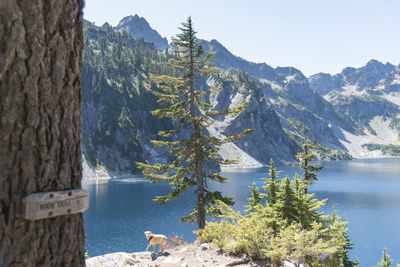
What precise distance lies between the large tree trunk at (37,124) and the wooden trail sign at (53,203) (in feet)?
0.23

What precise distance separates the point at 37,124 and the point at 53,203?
698 mm

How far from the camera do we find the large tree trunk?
2.54 m

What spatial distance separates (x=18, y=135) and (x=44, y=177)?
0.42m

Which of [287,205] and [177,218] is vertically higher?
[287,205]

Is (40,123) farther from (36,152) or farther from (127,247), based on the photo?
(127,247)

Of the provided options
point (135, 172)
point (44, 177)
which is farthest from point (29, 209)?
point (135, 172)

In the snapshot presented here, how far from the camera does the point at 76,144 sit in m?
3.02

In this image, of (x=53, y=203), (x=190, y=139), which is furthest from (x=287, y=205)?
(x=53, y=203)

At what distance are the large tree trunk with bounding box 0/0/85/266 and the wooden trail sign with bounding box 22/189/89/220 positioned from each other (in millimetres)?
71

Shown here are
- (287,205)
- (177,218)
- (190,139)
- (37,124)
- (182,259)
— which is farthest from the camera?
(177,218)

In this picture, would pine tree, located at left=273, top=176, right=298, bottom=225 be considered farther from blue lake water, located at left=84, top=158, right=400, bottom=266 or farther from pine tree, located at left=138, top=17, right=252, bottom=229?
blue lake water, located at left=84, top=158, right=400, bottom=266

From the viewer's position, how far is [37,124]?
267 cm

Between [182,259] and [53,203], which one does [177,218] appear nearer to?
[182,259]

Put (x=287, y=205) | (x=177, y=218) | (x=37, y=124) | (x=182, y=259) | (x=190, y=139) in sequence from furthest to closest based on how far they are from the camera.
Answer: (x=177, y=218), (x=190, y=139), (x=287, y=205), (x=182, y=259), (x=37, y=124)
